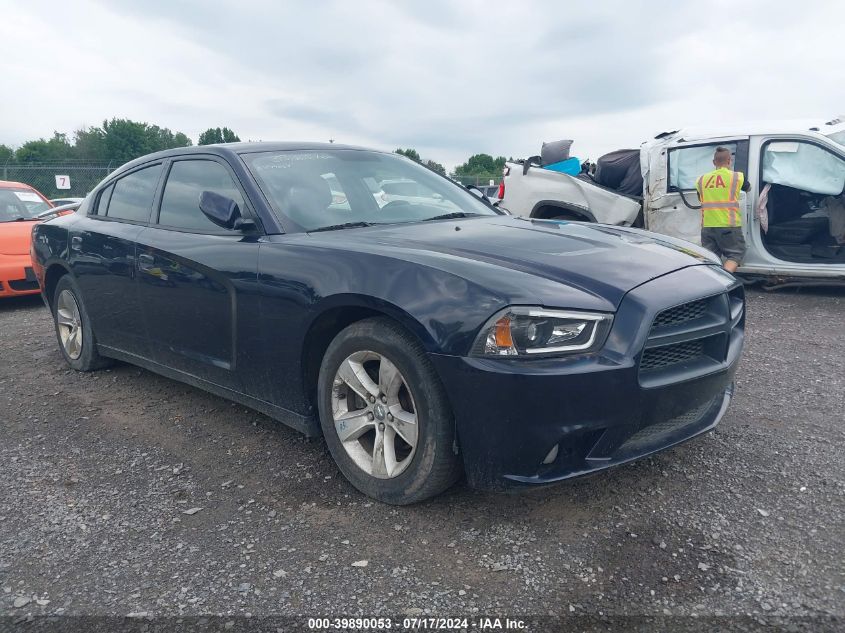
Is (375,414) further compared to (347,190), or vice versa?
(347,190)

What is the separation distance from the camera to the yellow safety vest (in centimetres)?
711

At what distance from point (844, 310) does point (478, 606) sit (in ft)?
19.2

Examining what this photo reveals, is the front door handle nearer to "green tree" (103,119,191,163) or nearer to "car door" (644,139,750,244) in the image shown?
"car door" (644,139,750,244)

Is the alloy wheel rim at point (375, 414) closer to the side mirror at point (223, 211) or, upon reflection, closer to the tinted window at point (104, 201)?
the side mirror at point (223, 211)

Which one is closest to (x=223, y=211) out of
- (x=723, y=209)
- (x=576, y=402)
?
(x=576, y=402)

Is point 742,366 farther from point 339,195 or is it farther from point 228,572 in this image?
point 228,572

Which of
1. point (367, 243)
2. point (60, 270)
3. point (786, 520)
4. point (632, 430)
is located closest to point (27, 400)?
point (60, 270)

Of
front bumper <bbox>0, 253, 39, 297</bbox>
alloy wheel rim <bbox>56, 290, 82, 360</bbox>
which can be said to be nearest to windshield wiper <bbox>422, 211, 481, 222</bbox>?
alloy wheel rim <bbox>56, 290, 82, 360</bbox>

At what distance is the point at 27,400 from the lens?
14.8 ft

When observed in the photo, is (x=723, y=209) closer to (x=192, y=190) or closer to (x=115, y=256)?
(x=192, y=190)

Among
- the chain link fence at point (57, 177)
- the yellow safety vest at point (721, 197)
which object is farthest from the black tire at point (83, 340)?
the chain link fence at point (57, 177)

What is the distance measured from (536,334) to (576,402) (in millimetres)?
277

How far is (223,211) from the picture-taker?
10.9ft

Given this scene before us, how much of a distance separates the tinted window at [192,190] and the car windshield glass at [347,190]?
174 mm
